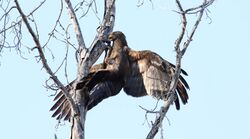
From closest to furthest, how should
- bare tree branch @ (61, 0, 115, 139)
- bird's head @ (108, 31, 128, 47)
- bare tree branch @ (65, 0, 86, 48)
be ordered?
bare tree branch @ (61, 0, 115, 139) < bare tree branch @ (65, 0, 86, 48) < bird's head @ (108, 31, 128, 47)

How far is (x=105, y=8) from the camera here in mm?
8453

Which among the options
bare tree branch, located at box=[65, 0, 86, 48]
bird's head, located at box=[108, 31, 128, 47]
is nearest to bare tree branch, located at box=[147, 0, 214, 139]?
bare tree branch, located at box=[65, 0, 86, 48]

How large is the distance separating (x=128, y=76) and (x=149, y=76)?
1.04 feet

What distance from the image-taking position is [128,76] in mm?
10633

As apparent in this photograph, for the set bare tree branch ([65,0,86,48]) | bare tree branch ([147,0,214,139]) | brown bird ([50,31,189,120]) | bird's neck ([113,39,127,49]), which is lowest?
bare tree branch ([147,0,214,139])

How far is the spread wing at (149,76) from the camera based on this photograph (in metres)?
10.1

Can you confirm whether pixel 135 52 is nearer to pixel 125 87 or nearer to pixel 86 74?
pixel 125 87

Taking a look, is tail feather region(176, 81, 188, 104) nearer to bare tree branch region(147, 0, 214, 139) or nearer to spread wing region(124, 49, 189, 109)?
spread wing region(124, 49, 189, 109)

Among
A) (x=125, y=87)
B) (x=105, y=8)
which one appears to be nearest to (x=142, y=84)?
(x=125, y=87)

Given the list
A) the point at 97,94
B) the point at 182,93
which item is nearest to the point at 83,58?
the point at 97,94

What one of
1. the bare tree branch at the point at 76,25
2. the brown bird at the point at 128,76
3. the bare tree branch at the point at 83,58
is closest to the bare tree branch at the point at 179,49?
the bare tree branch at the point at 83,58

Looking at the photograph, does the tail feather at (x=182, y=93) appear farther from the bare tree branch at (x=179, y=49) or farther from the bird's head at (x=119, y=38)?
the bare tree branch at (x=179, y=49)

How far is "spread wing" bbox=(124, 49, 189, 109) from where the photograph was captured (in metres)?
10.1

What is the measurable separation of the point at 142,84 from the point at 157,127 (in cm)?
323
